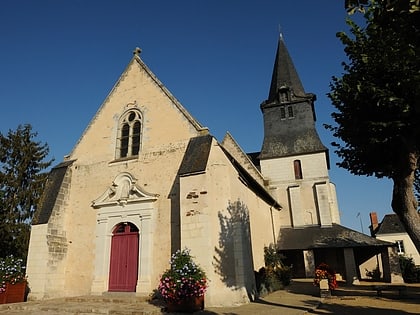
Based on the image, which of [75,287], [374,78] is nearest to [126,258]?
[75,287]

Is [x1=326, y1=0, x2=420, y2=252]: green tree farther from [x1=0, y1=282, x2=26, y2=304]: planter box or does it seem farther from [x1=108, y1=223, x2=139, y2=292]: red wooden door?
[x1=0, y1=282, x2=26, y2=304]: planter box

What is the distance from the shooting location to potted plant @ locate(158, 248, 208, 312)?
8109 mm

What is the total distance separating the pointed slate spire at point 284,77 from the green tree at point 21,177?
17.7 m

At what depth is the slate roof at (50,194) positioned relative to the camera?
11391 mm

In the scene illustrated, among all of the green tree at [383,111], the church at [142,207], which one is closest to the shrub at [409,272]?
the church at [142,207]

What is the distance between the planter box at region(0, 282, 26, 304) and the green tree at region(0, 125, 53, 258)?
937cm

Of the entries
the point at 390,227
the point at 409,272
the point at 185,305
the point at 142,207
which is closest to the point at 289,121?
the point at 409,272

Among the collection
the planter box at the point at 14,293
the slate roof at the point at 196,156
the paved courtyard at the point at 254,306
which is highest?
the slate roof at the point at 196,156

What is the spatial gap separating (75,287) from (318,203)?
15.3 metres

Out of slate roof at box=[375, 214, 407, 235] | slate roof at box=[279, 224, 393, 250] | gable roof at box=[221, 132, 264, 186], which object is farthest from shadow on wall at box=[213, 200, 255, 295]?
slate roof at box=[375, 214, 407, 235]

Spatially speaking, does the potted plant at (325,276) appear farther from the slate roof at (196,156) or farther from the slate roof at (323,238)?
the slate roof at (196,156)

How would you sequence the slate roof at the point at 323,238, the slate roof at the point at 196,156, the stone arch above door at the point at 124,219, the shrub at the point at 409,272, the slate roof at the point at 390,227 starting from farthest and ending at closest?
the slate roof at the point at 390,227
the shrub at the point at 409,272
the slate roof at the point at 323,238
the stone arch above door at the point at 124,219
the slate roof at the point at 196,156

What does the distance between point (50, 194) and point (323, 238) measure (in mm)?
14654

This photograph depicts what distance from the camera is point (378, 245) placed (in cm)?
1639
